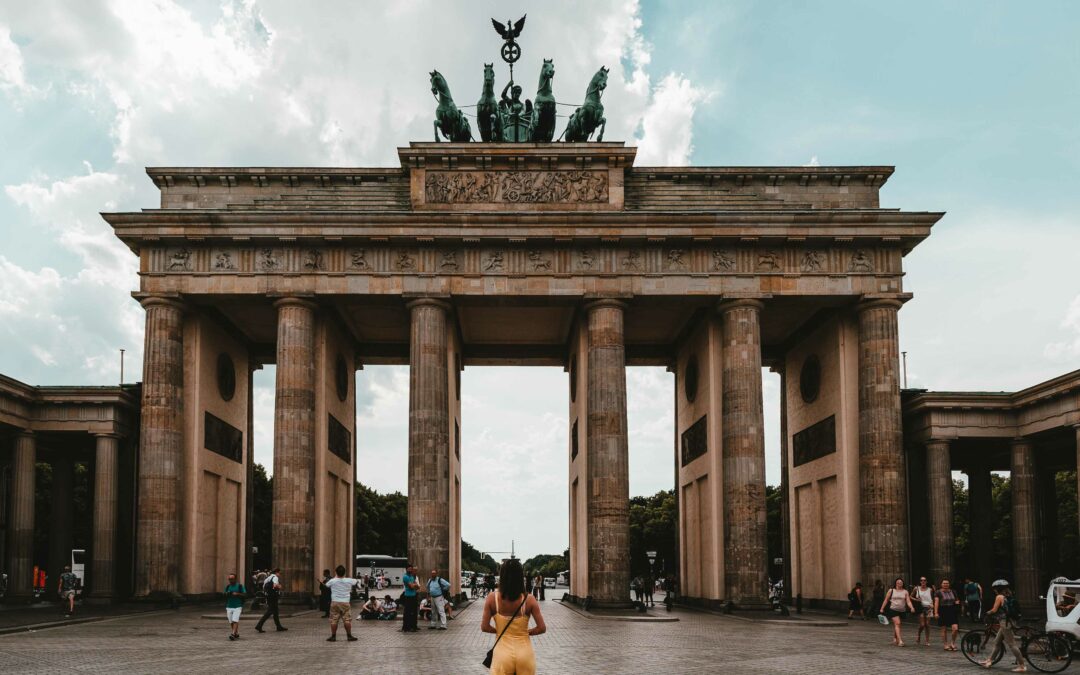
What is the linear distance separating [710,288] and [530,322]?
10.9 metres

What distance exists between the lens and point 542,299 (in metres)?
44.2

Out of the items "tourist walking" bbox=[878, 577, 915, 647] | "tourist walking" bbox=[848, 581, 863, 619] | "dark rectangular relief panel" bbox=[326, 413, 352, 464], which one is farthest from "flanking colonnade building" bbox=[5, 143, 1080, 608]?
"tourist walking" bbox=[878, 577, 915, 647]

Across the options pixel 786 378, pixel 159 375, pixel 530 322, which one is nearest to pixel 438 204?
pixel 530 322

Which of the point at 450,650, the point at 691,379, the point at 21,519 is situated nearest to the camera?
the point at 450,650

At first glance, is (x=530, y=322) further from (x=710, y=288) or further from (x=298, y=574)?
(x=298, y=574)

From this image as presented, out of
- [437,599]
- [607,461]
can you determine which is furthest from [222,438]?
[437,599]

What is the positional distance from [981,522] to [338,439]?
3072 centimetres

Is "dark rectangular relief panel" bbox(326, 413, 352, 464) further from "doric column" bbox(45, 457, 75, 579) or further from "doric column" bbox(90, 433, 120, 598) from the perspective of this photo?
"doric column" bbox(45, 457, 75, 579)

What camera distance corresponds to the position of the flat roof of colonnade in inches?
1705

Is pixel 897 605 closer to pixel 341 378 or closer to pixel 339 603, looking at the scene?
pixel 339 603

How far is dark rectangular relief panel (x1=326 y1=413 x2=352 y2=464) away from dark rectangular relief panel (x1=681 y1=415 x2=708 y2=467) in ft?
53.3

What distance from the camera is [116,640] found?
2741 cm

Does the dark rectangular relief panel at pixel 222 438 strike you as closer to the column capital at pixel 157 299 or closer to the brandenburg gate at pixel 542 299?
the brandenburg gate at pixel 542 299

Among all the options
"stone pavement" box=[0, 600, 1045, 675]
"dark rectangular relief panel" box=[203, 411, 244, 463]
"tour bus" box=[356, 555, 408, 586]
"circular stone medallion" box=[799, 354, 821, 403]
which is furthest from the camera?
"tour bus" box=[356, 555, 408, 586]
